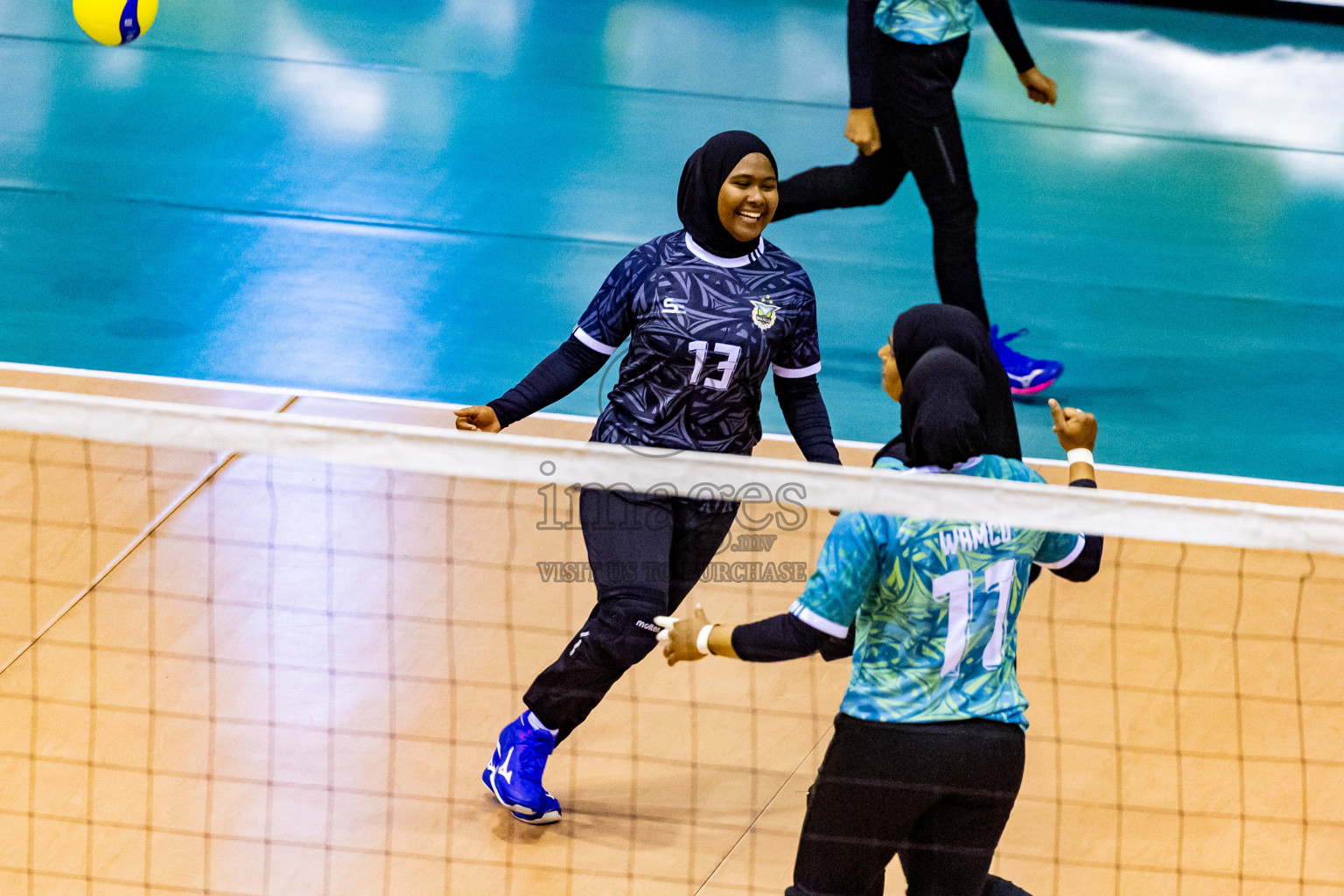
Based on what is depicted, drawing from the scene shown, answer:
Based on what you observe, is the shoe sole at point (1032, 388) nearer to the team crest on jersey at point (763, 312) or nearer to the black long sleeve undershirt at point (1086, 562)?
the team crest on jersey at point (763, 312)

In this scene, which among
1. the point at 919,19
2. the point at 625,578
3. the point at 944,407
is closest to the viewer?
the point at 944,407

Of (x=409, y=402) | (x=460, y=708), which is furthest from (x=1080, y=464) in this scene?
(x=409, y=402)

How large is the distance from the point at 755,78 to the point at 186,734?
7247 millimetres

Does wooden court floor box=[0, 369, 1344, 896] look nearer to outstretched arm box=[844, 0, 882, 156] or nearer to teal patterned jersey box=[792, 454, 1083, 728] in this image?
teal patterned jersey box=[792, 454, 1083, 728]

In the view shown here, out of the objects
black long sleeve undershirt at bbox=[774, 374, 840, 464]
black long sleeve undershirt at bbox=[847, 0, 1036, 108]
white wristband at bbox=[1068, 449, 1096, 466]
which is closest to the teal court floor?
black long sleeve undershirt at bbox=[847, 0, 1036, 108]

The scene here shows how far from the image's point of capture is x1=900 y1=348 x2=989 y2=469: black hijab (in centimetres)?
280

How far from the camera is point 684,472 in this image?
9.57 ft

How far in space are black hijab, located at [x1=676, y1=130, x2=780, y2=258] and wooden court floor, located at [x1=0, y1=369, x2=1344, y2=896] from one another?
159 cm

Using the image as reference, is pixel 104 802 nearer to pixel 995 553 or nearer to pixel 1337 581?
pixel 995 553

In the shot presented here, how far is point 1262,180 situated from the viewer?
9.30 meters

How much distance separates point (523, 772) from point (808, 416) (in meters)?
1.34

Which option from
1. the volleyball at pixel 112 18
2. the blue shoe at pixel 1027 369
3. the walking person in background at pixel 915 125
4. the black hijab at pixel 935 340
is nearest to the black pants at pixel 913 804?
the black hijab at pixel 935 340

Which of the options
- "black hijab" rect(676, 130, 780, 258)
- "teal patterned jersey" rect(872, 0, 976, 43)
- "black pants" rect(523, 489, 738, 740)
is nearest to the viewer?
"black pants" rect(523, 489, 738, 740)

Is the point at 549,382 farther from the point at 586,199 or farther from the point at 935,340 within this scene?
the point at 586,199
